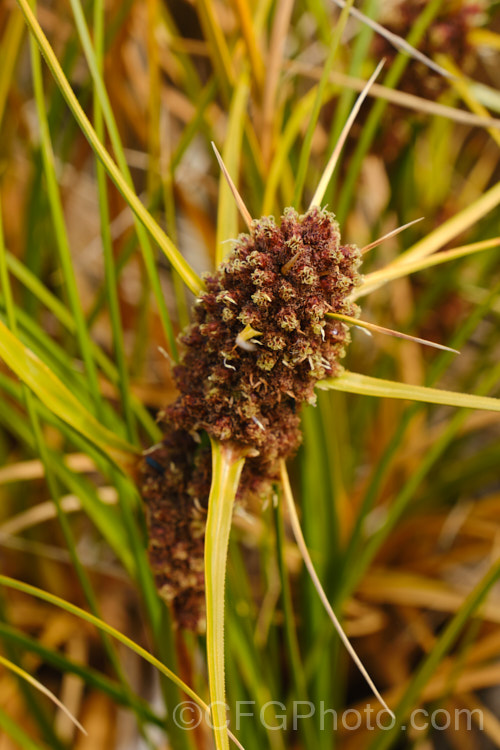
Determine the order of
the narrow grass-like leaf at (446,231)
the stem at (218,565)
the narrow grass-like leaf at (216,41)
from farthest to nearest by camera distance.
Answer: the narrow grass-like leaf at (216,41), the narrow grass-like leaf at (446,231), the stem at (218,565)

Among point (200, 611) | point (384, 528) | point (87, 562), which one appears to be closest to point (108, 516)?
point (200, 611)

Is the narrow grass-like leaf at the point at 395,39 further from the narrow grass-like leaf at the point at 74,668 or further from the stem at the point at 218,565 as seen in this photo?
the narrow grass-like leaf at the point at 74,668

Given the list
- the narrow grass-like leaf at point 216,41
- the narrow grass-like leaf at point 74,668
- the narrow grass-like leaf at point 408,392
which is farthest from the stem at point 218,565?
the narrow grass-like leaf at point 216,41

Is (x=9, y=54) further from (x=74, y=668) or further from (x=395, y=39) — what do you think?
(x=74, y=668)

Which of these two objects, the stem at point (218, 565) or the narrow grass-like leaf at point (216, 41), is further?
the narrow grass-like leaf at point (216, 41)

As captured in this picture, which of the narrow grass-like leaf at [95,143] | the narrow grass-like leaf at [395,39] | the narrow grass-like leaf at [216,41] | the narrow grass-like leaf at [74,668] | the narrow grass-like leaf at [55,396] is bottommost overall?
the narrow grass-like leaf at [74,668]

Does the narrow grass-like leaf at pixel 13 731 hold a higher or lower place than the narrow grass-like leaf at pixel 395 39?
lower
